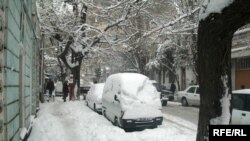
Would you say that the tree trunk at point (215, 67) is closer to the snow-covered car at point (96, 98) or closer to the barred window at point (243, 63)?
the snow-covered car at point (96, 98)

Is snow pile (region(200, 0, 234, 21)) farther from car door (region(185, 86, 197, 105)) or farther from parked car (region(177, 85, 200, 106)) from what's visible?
car door (region(185, 86, 197, 105))

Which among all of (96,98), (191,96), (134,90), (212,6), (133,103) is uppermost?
(212,6)

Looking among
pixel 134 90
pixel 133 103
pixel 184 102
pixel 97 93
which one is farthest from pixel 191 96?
pixel 133 103

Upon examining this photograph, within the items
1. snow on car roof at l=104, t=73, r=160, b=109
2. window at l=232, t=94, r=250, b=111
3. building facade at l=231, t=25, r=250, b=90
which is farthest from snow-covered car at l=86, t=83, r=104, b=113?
building facade at l=231, t=25, r=250, b=90

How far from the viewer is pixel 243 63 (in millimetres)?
35438

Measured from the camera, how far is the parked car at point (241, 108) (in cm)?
1198

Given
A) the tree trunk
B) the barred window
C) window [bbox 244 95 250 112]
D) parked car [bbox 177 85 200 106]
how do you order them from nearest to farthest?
the tree trunk → window [bbox 244 95 250 112] → parked car [bbox 177 85 200 106] → the barred window

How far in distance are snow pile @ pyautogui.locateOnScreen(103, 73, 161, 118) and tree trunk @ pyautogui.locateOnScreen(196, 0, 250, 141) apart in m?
8.16

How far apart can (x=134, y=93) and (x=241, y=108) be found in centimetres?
441

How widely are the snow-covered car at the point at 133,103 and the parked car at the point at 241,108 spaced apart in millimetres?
3450

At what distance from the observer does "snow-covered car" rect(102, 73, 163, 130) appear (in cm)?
1479

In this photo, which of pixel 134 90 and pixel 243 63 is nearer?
pixel 134 90

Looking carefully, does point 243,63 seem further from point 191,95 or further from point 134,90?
point 134,90

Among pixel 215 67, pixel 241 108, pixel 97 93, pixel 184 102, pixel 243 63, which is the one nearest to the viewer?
pixel 215 67
